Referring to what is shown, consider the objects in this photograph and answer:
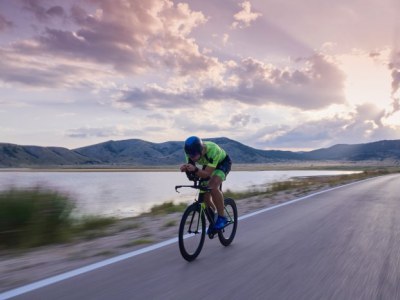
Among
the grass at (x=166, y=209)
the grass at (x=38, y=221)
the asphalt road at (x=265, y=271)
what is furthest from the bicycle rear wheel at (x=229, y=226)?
the grass at (x=166, y=209)

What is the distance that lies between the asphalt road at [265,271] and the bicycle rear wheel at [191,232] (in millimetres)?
155

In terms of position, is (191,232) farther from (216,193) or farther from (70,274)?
(70,274)

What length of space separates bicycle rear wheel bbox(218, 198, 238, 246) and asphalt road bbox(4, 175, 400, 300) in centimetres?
14

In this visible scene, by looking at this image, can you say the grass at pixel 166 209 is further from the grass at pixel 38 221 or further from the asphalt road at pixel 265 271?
the asphalt road at pixel 265 271

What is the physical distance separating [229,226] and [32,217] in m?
3.85

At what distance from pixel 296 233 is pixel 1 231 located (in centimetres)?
550

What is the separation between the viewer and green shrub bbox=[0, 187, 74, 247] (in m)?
7.96

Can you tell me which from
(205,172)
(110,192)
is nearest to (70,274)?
(205,172)

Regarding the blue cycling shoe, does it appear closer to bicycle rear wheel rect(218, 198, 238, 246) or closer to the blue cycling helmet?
bicycle rear wheel rect(218, 198, 238, 246)

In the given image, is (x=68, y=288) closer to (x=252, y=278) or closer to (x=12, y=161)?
(x=252, y=278)

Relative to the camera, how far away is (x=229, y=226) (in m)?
7.70

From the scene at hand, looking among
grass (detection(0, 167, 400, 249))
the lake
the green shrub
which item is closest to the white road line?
grass (detection(0, 167, 400, 249))

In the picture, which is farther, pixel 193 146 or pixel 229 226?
pixel 229 226

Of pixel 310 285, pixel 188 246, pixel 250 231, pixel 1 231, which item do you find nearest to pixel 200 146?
pixel 188 246
